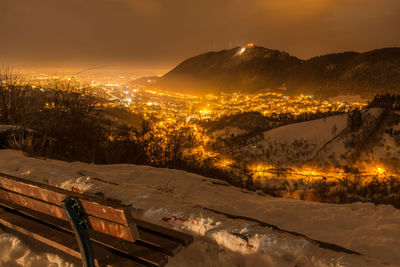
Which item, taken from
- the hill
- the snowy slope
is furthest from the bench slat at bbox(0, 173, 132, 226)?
the hill

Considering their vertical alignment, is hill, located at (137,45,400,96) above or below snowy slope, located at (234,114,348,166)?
above

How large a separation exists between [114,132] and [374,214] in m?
8.90

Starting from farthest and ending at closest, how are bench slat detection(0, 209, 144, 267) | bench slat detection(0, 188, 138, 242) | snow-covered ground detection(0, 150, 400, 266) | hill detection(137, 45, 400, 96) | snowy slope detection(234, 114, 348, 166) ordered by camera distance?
hill detection(137, 45, 400, 96)
snowy slope detection(234, 114, 348, 166)
snow-covered ground detection(0, 150, 400, 266)
bench slat detection(0, 209, 144, 267)
bench slat detection(0, 188, 138, 242)

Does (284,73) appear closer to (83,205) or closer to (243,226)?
(243,226)

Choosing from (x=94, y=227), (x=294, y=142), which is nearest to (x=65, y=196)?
(x=94, y=227)

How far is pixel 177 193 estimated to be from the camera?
520 cm

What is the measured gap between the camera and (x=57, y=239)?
2379 millimetres

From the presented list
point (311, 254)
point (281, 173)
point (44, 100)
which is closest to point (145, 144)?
point (44, 100)

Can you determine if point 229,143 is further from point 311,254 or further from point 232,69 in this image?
point 232,69

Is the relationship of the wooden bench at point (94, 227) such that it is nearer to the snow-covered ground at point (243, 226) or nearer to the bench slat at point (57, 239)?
the bench slat at point (57, 239)

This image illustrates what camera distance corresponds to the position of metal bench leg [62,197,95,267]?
186cm

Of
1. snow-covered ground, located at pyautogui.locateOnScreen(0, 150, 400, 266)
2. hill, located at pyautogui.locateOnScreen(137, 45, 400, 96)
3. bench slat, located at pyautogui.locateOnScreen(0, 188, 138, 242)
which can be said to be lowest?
snow-covered ground, located at pyautogui.locateOnScreen(0, 150, 400, 266)

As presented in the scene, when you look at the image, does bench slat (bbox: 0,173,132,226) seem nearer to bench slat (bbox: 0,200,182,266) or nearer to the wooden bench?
the wooden bench

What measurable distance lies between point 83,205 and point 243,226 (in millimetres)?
1862
